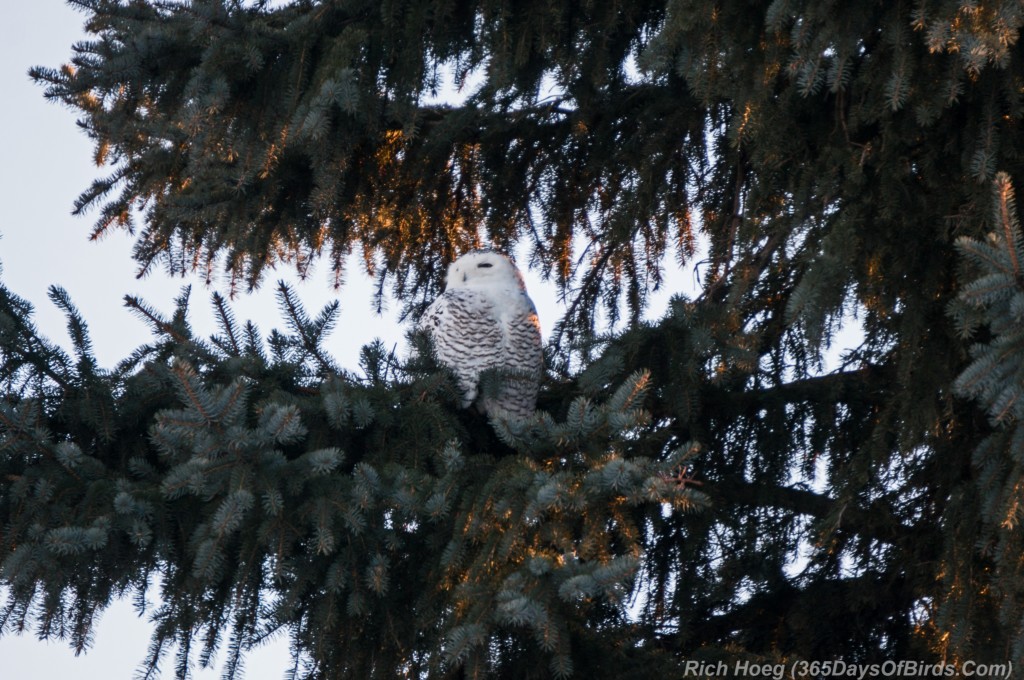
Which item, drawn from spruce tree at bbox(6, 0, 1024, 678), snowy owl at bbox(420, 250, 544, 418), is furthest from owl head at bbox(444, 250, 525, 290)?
spruce tree at bbox(6, 0, 1024, 678)

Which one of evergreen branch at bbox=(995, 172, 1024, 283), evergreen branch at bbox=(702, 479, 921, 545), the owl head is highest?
the owl head

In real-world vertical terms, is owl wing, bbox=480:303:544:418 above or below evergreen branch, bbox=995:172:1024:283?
above

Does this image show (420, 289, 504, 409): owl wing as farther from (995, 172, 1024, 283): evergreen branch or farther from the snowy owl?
(995, 172, 1024, 283): evergreen branch

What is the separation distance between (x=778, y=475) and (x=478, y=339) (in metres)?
1.24

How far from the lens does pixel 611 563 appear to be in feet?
8.82

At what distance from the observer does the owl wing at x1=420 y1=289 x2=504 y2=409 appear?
4520mm

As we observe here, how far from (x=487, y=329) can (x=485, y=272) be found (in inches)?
11.6

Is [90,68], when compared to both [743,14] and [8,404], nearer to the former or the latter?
[8,404]

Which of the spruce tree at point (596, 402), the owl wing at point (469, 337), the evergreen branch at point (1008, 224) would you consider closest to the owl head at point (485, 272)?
the owl wing at point (469, 337)

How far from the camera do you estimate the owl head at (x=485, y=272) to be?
186 inches

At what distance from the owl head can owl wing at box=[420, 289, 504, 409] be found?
0.13 meters

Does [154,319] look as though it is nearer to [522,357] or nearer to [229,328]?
[229,328]

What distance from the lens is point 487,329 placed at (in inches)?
179

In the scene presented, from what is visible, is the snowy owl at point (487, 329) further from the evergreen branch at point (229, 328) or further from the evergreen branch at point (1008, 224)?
the evergreen branch at point (1008, 224)
